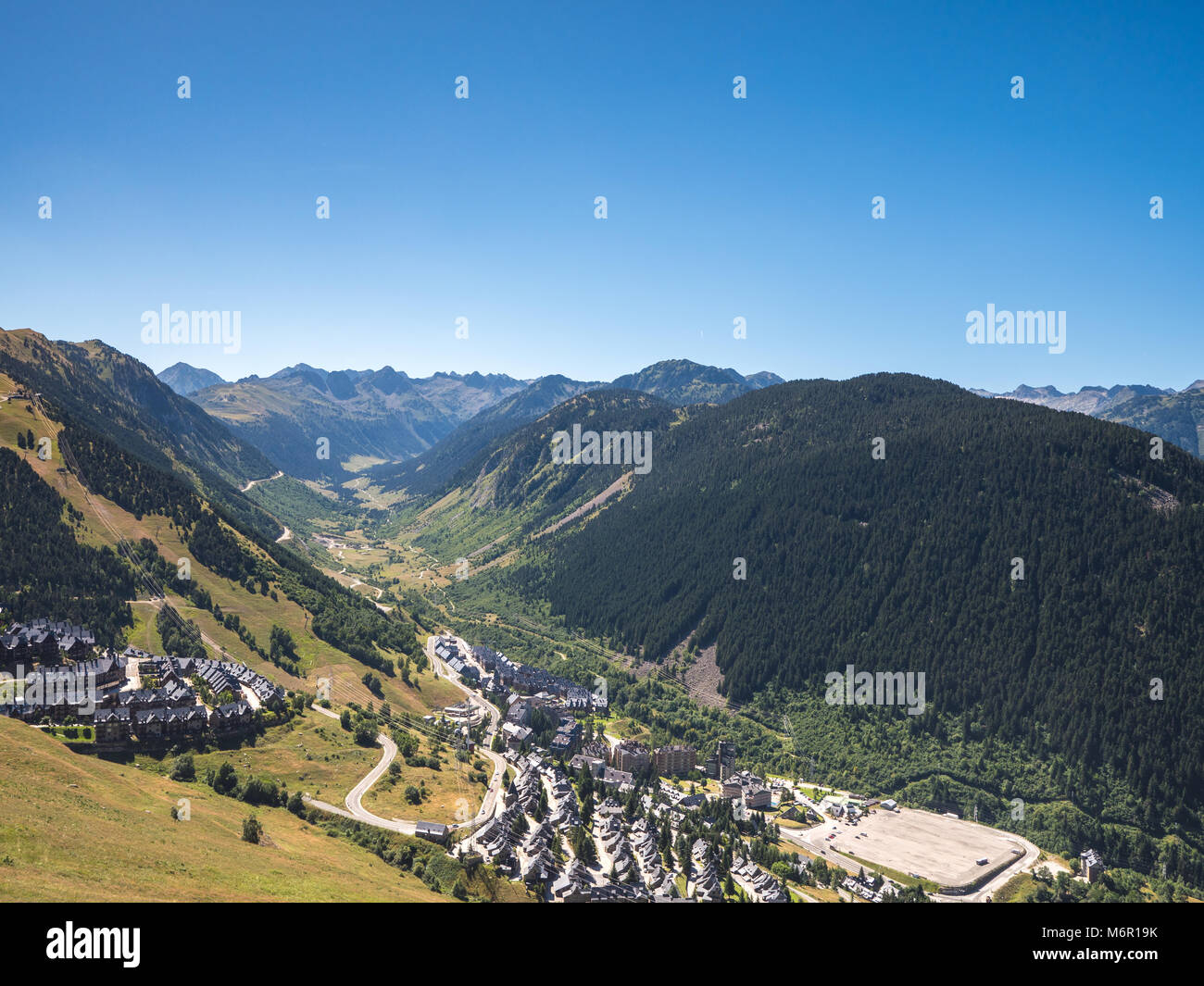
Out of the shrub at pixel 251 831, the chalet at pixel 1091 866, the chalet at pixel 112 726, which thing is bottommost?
Result: the chalet at pixel 1091 866

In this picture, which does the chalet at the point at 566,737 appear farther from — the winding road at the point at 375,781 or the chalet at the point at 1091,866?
the chalet at the point at 1091,866

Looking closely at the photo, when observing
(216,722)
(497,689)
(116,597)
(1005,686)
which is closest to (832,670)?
(1005,686)

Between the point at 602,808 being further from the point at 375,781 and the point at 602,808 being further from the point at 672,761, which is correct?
the point at 375,781

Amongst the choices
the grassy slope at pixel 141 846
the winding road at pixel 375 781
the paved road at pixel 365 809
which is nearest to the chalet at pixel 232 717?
the grassy slope at pixel 141 846

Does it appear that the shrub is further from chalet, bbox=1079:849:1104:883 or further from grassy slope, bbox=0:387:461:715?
chalet, bbox=1079:849:1104:883

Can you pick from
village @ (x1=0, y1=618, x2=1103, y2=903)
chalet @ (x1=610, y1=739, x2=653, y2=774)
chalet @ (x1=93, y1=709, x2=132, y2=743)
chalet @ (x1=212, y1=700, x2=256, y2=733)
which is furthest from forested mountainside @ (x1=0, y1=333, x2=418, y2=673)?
chalet @ (x1=610, y1=739, x2=653, y2=774)
